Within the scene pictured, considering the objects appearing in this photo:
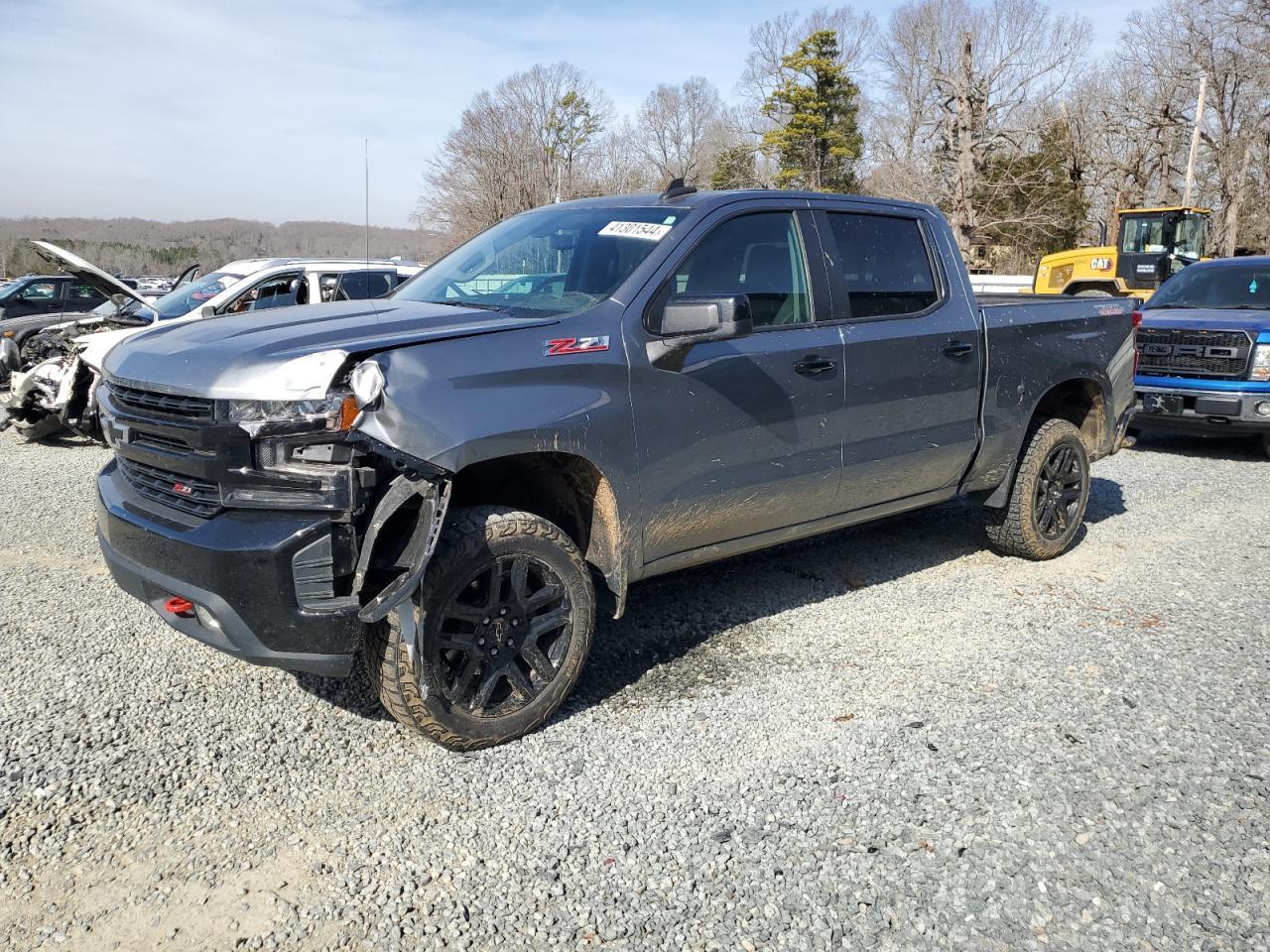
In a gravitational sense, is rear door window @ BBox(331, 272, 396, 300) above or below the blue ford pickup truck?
above

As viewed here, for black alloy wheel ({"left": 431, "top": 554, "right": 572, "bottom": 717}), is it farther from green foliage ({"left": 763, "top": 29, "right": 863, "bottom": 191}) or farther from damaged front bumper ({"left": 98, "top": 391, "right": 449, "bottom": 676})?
green foliage ({"left": 763, "top": 29, "right": 863, "bottom": 191})

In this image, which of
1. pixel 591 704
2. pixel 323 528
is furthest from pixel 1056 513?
pixel 323 528

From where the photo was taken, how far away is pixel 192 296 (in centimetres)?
1099

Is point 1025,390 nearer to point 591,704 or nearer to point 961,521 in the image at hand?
point 961,521

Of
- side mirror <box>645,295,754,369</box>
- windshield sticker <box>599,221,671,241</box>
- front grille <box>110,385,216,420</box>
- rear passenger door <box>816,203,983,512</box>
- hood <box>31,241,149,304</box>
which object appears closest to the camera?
front grille <box>110,385,216,420</box>

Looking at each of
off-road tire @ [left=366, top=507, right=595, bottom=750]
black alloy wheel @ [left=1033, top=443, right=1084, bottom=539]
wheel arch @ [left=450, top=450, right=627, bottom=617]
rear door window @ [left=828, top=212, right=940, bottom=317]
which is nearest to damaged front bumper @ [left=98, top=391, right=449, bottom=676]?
off-road tire @ [left=366, top=507, right=595, bottom=750]

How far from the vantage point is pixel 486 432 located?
325 centimetres

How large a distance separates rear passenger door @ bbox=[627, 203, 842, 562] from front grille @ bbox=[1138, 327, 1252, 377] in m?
6.24

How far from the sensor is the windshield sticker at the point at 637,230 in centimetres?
402

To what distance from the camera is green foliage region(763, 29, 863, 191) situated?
5294 centimetres

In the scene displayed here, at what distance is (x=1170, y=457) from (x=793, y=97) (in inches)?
→ 1915

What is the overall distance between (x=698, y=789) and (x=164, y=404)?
87.3 inches

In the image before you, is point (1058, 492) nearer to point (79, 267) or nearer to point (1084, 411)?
point (1084, 411)

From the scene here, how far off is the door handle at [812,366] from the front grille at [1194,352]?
6.35m
